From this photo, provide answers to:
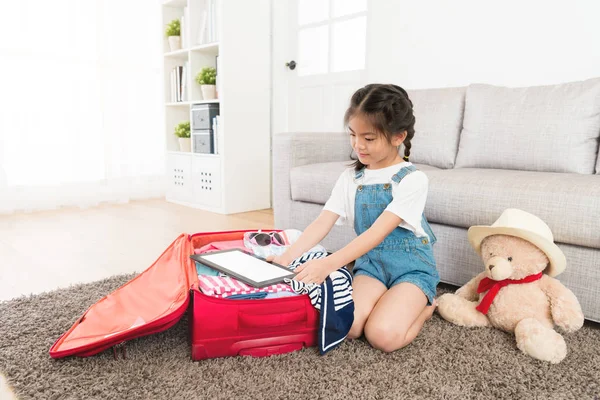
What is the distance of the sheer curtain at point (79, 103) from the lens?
9.41 feet

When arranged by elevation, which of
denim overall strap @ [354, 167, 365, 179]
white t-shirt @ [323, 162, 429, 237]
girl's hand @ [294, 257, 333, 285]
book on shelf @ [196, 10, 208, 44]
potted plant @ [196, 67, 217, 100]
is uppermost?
book on shelf @ [196, 10, 208, 44]

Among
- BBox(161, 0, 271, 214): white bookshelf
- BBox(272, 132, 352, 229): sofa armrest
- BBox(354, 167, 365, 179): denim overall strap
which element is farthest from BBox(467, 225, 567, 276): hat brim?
BBox(161, 0, 271, 214): white bookshelf

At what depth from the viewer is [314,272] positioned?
103 cm

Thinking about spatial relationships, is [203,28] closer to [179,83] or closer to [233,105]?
[179,83]

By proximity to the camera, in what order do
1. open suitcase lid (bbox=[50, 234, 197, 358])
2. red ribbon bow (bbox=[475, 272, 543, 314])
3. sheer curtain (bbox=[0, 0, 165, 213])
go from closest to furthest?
open suitcase lid (bbox=[50, 234, 197, 358]) < red ribbon bow (bbox=[475, 272, 543, 314]) < sheer curtain (bbox=[0, 0, 165, 213])

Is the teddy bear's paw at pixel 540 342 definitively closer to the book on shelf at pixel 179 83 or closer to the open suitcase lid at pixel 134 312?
the open suitcase lid at pixel 134 312

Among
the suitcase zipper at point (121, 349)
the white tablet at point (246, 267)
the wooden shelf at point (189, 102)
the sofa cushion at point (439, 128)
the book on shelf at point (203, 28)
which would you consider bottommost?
the suitcase zipper at point (121, 349)

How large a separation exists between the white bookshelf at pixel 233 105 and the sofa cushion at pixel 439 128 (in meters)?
1.28

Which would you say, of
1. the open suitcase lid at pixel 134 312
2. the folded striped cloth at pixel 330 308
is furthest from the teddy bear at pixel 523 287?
the open suitcase lid at pixel 134 312

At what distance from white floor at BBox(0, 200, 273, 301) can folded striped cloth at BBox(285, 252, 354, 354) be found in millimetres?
946

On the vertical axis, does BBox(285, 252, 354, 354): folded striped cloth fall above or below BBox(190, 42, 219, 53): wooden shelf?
below

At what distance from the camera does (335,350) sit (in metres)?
1.08

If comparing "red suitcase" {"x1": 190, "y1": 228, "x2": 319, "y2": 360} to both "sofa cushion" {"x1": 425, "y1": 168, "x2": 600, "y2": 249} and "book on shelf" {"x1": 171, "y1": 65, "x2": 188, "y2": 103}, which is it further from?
"book on shelf" {"x1": 171, "y1": 65, "x2": 188, "y2": 103}

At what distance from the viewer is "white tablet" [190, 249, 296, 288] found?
1.03 metres
